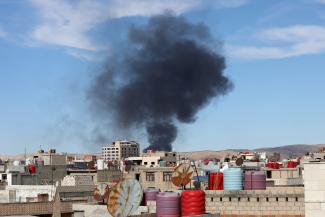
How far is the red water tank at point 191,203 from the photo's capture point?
4362 cm

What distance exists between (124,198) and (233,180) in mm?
20188

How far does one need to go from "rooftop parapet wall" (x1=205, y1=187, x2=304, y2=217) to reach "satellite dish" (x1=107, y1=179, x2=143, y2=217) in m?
17.1

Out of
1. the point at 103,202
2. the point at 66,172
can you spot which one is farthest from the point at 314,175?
the point at 66,172

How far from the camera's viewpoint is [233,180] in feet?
175

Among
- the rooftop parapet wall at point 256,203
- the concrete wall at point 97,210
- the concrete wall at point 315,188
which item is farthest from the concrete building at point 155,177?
the concrete wall at point 315,188

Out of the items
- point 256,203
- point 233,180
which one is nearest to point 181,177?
point 233,180

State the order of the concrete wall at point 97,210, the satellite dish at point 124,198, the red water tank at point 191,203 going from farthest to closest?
the concrete wall at point 97,210 → the red water tank at point 191,203 → the satellite dish at point 124,198

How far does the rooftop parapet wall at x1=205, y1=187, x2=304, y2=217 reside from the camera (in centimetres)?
4919

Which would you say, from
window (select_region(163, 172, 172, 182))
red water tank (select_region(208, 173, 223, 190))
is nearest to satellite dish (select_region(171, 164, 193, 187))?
red water tank (select_region(208, 173, 223, 190))

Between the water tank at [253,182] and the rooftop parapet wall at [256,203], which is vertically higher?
the water tank at [253,182]

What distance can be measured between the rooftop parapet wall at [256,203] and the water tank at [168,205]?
8.72 meters

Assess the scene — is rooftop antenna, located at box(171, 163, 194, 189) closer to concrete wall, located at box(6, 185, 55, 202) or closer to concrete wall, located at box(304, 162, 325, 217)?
concrete wall, located at box(304, 162, 325, 217)

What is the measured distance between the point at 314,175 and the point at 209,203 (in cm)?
1340

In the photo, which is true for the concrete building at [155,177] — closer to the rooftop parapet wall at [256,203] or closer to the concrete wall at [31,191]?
the concrete wall at [31,191]
